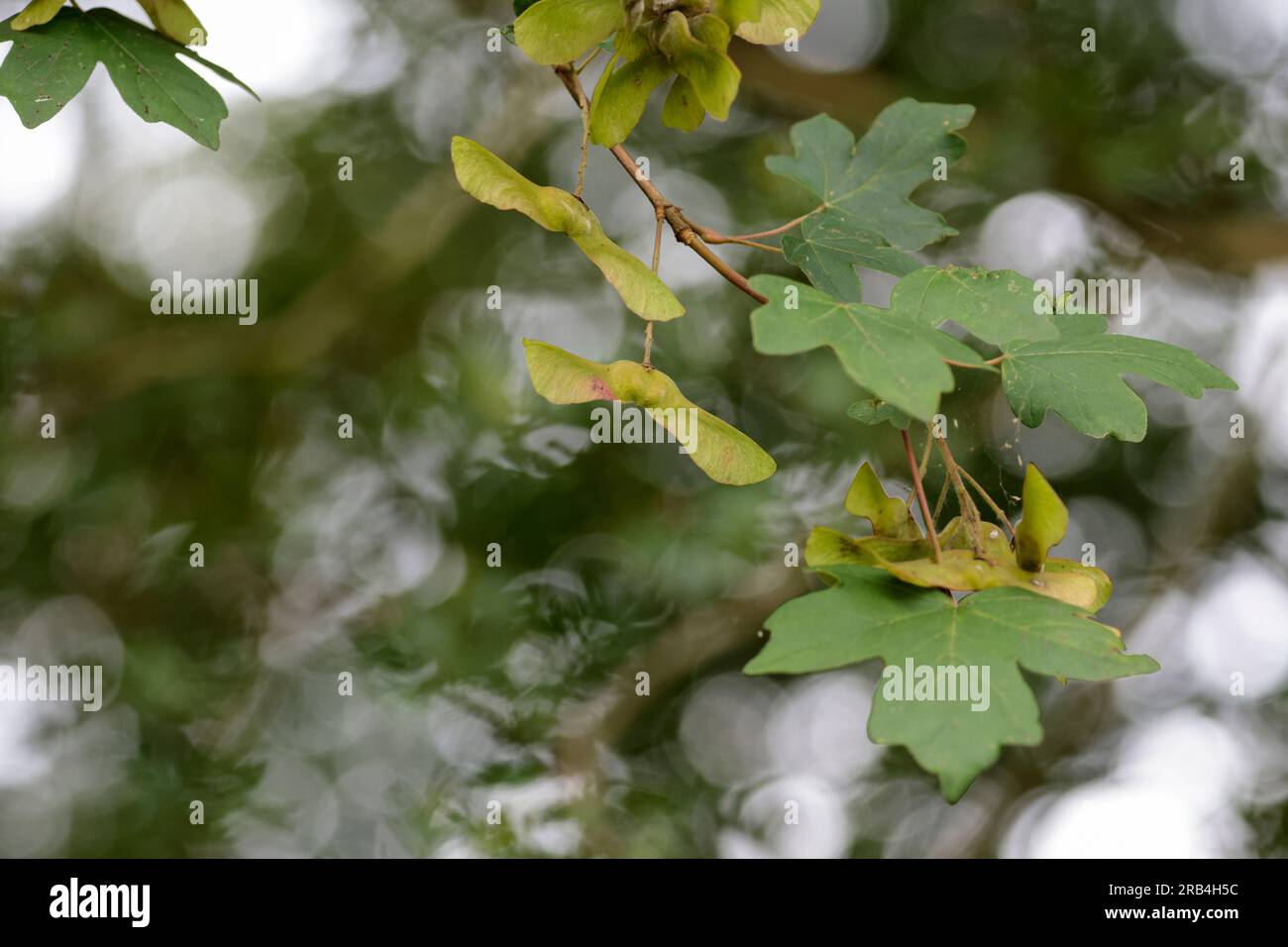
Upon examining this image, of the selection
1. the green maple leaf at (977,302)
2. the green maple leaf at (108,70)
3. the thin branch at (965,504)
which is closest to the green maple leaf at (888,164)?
the green maple leaf at (977,302)

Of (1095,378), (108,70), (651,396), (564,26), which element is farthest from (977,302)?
(108,70)

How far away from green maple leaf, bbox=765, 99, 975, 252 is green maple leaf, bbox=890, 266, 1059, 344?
167 millimetres

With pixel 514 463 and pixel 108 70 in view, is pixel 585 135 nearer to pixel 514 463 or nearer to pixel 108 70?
pixel 108 70

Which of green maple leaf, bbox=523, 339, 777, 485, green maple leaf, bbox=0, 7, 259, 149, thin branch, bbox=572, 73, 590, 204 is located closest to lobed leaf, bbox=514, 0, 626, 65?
thin branch, bbox=572, 73, 590, 204

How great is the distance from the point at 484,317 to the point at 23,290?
1.12 m

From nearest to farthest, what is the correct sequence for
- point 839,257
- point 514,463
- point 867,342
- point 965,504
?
point 867,342, point 965,504, point 839,257, point 514,463

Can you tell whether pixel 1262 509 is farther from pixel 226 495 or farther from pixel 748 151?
pixel 226 495

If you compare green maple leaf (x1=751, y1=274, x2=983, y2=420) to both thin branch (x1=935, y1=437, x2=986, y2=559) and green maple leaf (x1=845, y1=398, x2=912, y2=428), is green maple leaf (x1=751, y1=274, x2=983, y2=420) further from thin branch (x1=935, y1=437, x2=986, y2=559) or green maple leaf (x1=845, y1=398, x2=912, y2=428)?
green maple leaf (x1=845, y1=398, x2=912, y2=428)

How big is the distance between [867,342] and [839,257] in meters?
0.26

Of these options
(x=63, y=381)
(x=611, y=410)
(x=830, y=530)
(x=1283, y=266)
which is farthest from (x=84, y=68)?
(x=1283, y=266)

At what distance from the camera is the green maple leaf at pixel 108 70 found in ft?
3.11

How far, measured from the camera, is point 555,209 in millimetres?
815

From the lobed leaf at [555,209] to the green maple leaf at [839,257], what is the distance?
141 millimetres

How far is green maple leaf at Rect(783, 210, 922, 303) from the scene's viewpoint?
0.88 meters
